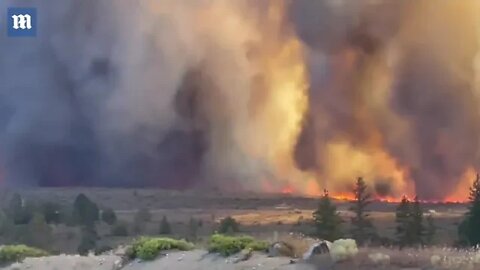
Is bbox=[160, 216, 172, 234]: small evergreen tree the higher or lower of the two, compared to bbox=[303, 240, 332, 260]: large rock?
higher

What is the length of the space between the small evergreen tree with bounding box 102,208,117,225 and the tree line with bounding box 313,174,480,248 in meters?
5.78

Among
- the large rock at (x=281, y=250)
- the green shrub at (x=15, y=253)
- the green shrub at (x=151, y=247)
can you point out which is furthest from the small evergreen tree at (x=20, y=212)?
the large rock at (x=281, y=250)

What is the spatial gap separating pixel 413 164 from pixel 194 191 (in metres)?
6.34

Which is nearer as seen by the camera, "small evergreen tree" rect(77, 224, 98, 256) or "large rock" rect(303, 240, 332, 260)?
"large rock" rect(303, 240, 332, 260)

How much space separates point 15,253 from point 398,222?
32.6 feet

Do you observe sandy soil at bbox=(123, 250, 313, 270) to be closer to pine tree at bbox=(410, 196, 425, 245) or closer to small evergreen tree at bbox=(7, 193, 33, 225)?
pine tree at bbox=(410, 196, 425, 245)

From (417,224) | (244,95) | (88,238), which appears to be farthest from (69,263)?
(417,224)

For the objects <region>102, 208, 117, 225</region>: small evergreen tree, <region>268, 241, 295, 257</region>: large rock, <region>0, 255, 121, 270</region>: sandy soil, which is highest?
<region>102, 208, 117, 225</region>: small evergreen tree

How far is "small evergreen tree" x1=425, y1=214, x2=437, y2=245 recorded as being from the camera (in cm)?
2135

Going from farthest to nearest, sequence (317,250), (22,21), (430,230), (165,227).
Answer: (22,21) < (165,227) < (430,230) < (317,250)

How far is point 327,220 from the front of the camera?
22594mm

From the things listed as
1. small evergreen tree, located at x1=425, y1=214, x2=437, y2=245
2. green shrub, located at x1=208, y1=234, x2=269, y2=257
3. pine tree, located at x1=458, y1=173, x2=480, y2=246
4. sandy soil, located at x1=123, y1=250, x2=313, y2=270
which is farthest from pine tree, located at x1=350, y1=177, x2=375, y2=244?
sandy soil, located at x1=123, y1=250, x2=313, y2=270

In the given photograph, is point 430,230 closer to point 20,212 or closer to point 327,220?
point 327,220

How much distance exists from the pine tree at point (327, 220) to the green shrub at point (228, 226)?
220 centimetres
